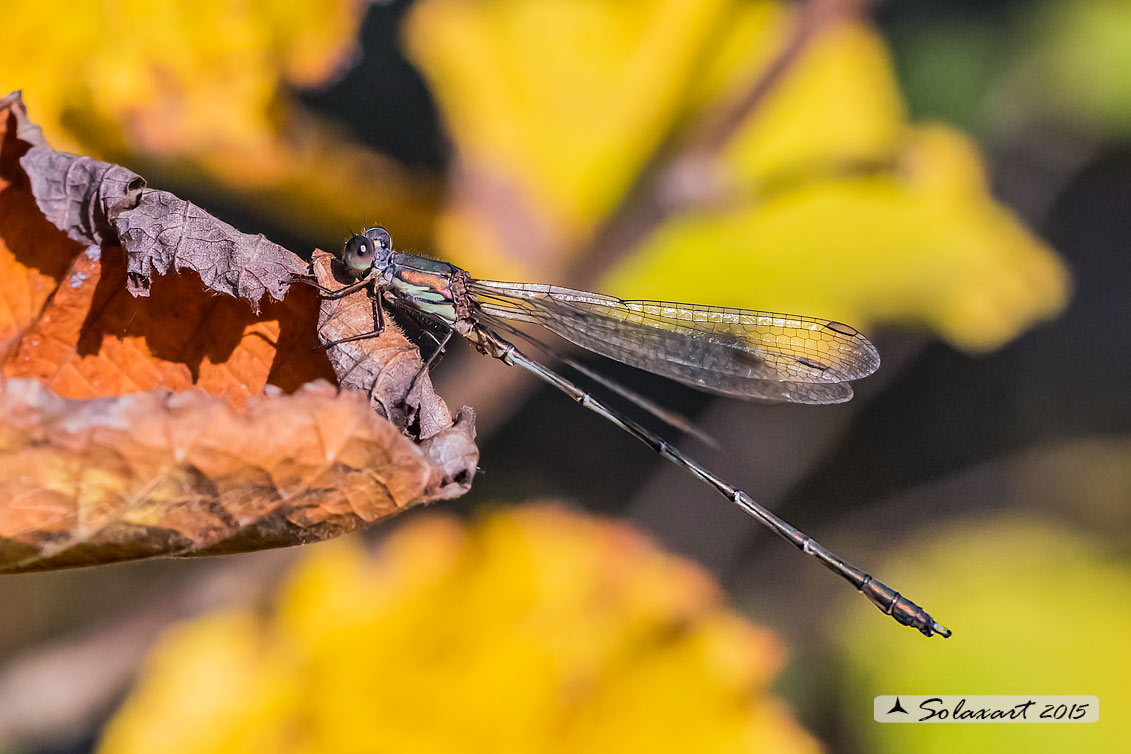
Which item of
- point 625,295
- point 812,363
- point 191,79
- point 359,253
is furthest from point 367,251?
point 812,363

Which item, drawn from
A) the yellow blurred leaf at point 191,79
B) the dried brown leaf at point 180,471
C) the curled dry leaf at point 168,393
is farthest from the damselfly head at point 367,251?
the dried brown leaf at point 180,471

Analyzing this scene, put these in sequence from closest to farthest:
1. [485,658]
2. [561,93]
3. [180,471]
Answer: [180,471], [485,658], [561,93]

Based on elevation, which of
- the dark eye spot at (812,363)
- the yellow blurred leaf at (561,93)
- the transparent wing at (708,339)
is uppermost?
the yellow blurred leaf at (561,93)

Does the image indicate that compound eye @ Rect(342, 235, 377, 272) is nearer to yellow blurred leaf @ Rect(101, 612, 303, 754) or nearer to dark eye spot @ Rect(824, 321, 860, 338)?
yellow blurred leaf @ Rect(101, 612, 303, 754)

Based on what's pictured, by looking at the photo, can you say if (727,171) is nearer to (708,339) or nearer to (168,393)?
(708,339)

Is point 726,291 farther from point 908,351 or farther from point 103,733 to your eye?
point 103,733

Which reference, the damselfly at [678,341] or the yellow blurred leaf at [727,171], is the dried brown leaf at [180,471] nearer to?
the damselfly at [678,341]
